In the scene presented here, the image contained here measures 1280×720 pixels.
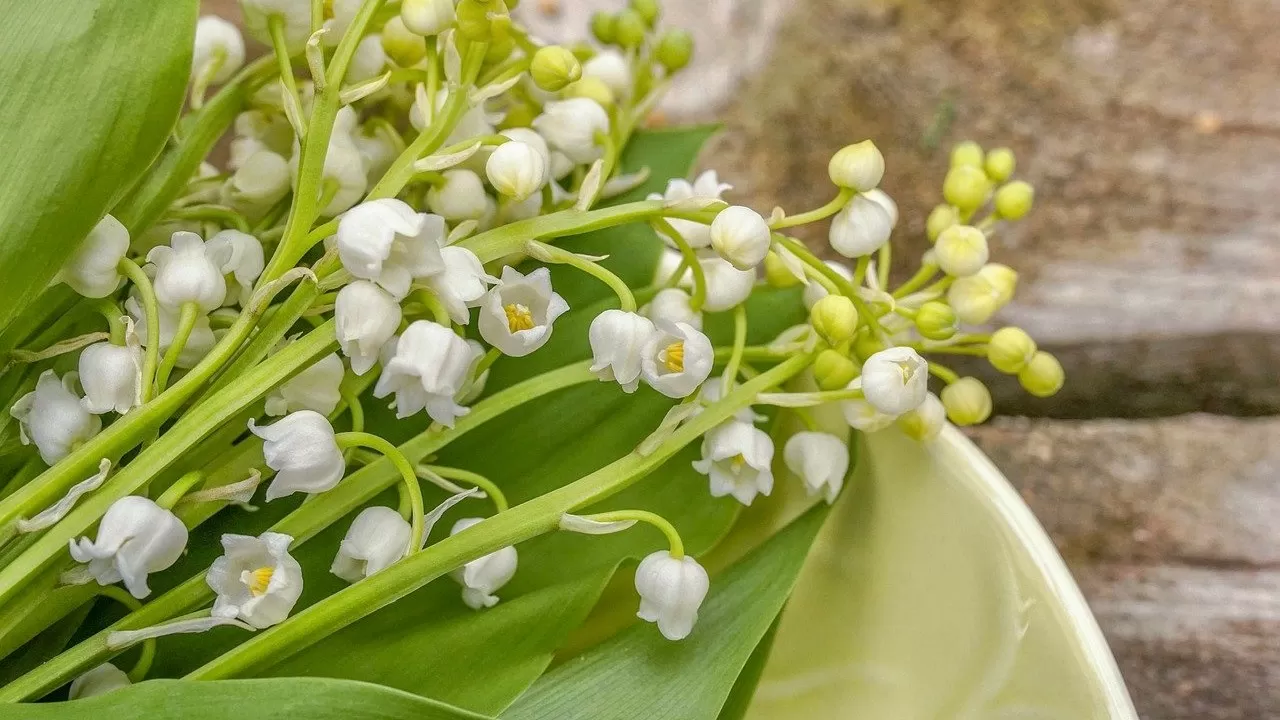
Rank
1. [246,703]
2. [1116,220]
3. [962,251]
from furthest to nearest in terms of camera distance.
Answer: [1116,220] < [962,251] < [246,703]

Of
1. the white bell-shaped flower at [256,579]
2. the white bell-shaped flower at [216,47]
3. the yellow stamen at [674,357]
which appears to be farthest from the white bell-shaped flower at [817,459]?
the white bell-shaped flower at [216,47]

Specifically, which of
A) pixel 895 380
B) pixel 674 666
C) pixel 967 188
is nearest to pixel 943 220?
pixel 967 188

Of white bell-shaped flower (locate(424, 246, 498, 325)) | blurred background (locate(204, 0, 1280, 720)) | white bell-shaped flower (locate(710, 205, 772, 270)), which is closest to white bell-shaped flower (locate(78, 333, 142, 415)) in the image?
white bell-shaped flower (locate(424, 246, 498, 325))

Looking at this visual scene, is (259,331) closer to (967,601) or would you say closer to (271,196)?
(271,196)

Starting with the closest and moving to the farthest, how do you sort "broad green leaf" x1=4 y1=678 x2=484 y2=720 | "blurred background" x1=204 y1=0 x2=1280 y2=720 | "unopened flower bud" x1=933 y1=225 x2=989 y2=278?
"broad green leaf" x1=4 y1=678 x2=484 y2=720 < "unopened flower bud" x1=933 y1=225 x2=989 y2=278 < "blurred background" x1=204 y1=0 x2=1280 y2=720

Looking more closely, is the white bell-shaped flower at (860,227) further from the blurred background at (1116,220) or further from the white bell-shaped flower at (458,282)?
the blurred background at (1116,220)

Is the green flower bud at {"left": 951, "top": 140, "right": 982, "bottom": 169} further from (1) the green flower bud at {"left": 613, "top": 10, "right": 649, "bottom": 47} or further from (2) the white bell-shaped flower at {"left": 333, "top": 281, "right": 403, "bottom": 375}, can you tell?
(2) the white bell-shaped flower at {"left": 333, "top": 281, "right": 403, "bottom": 375}

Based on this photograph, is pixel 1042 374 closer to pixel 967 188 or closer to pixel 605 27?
pixel 967 188
